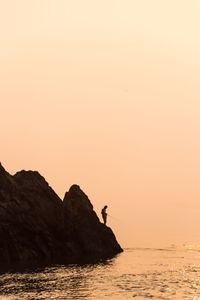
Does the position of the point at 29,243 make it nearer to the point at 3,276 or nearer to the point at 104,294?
the point at 3,276

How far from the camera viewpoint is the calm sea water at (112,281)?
3869 cm

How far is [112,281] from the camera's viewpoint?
44.6 meters

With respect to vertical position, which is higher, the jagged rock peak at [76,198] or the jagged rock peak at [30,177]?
the jagged rock peak at [30,177]

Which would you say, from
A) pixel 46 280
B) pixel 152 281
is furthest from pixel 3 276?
Result: pixel 152 281

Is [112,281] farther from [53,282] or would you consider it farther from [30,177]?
[30,177]

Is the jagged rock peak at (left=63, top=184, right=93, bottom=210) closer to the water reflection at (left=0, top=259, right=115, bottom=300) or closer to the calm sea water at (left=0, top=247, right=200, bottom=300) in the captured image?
the calm sea water at (left=0, top=247, right=200, bottom=300)

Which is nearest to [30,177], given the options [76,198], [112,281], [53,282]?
[76,198]

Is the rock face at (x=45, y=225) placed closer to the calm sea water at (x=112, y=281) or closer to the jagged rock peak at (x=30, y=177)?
the jagged rock peak at (x=30, y=177)

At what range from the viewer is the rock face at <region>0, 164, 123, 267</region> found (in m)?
71.2

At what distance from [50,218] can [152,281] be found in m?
35.3

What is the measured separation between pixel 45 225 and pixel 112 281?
32.9m

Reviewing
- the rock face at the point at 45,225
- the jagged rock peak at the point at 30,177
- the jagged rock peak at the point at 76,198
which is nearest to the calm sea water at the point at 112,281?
the rock face at the point at 45,225

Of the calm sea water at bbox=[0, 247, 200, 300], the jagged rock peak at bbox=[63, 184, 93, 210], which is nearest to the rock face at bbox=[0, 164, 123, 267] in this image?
the jagged rock peak at bbox=[63, 184, 93, 210]

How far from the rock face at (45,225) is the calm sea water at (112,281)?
1211 cm
